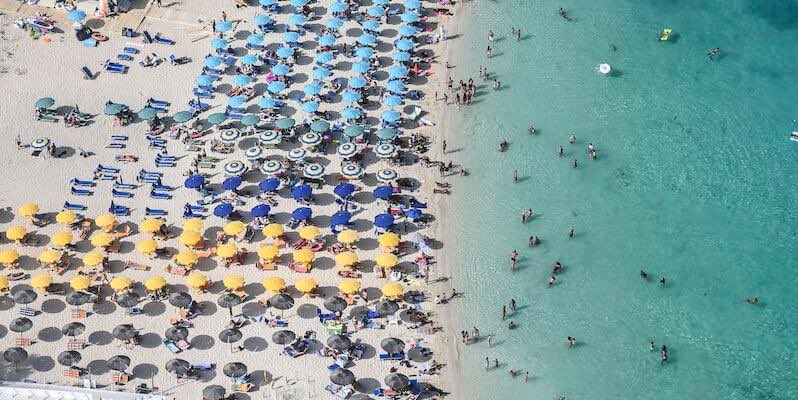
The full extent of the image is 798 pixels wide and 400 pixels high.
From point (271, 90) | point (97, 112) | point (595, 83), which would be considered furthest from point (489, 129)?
point (97, 112)

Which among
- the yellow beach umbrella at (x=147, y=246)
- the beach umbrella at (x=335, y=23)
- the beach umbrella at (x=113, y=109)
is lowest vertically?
the yellow beach umbrella at (x=147, y=246)

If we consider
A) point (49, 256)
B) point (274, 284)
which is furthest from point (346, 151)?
point (49, 256)

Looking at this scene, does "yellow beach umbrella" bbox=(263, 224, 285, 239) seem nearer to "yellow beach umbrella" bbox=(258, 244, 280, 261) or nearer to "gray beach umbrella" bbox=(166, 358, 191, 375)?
"yellow beach umbrella" bbox=(258, 244, 280, 261)

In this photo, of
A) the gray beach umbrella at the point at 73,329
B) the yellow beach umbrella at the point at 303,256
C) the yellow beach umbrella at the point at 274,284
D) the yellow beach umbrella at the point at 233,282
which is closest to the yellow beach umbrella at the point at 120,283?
the gray beach umbrella at the point at 73,329

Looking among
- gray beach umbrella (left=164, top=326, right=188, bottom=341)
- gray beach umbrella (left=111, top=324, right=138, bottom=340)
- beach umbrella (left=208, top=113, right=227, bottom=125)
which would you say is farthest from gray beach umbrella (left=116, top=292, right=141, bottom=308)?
beach umbrella (left=208, top=113, right=227, bottom=125)

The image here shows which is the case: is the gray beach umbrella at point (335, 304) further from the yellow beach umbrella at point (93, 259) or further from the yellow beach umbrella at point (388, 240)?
the yellow beach umbrella at point (93, 259)

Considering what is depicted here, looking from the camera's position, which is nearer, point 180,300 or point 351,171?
point 180,300

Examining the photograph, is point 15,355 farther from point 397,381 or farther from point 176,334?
point 397,381
